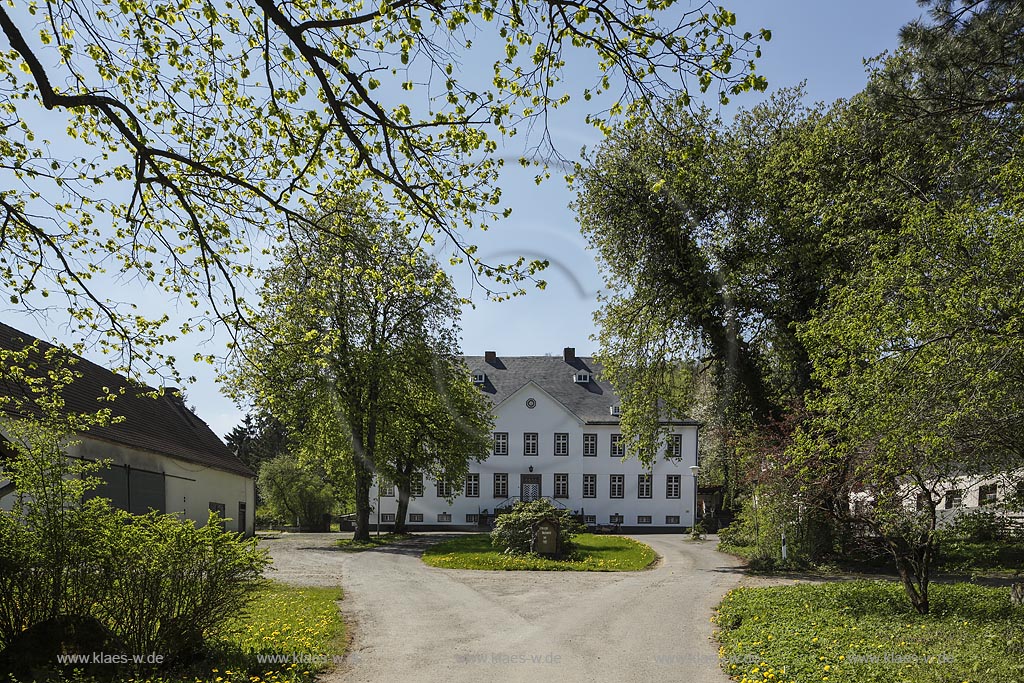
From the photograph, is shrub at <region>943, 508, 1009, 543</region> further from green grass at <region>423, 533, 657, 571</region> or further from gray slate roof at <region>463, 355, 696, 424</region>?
gray slate roof at <region>463, 355, 696, 424</region>

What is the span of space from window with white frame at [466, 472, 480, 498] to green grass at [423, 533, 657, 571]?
17.1 meters

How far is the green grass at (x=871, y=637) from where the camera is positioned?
7.97m

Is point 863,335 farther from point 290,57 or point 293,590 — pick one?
point 293,590

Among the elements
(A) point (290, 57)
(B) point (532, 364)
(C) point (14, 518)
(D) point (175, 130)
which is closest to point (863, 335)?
(A) point (290, 57)

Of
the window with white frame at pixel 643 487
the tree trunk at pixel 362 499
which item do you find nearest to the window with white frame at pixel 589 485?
the window with white frame at pixel 643 487

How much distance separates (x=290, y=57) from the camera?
6762mm

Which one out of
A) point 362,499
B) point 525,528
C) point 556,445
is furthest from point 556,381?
point 525,528

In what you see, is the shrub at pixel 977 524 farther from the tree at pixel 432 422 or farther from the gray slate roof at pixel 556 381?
the gray slate roof at pixel 556 381

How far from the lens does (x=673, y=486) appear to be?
4784cm

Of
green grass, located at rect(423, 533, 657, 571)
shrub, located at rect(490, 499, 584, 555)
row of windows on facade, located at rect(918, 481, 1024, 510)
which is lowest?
green grass, located at rect(423, 533, 657, 571)

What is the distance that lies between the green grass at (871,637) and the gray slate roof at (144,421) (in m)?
15.8

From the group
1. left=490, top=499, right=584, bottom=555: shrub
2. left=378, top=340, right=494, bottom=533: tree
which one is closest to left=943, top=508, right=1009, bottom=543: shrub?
left=490, top=499, right=584, bottom=555: shrub

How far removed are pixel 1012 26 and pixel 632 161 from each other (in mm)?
12835

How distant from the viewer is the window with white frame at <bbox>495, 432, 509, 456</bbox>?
48031 millimetres
